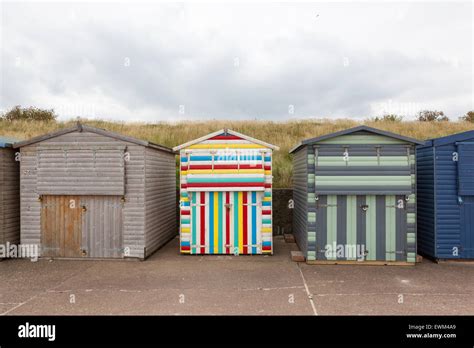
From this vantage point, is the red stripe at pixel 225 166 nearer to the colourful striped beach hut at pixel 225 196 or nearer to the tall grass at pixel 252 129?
the colourful striped beach hut at pixel 225 196

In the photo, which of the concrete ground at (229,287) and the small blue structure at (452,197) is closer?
the concrete ground at (229,287)

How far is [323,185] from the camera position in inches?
368

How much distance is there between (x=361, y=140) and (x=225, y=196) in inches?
170

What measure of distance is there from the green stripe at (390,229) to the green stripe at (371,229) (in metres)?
0.31

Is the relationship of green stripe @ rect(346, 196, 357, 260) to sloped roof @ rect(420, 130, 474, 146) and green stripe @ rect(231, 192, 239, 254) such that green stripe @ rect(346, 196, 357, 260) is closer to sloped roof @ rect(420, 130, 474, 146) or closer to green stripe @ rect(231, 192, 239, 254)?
sloped roof @ rect(420, 130, 474, 146)

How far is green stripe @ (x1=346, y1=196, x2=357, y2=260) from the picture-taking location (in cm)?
934

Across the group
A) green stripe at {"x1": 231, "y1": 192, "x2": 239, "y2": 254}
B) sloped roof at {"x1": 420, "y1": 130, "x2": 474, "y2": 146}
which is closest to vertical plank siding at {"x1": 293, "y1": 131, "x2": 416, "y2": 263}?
sloped roof at {"x1": 420, "y1": 130, "x2": 474, "y2": 146}

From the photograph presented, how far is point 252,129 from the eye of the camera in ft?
88.5

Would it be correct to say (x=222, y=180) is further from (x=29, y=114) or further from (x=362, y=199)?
(x=29, y=114)

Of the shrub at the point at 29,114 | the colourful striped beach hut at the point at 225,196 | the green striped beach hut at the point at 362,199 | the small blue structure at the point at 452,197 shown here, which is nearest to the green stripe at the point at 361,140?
the green striped beach hut at the point at 362,199

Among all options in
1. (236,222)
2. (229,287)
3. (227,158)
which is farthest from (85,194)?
(229,287)

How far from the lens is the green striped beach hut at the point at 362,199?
925cm

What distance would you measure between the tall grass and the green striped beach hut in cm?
1179

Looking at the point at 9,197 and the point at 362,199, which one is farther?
the point at 9,197
